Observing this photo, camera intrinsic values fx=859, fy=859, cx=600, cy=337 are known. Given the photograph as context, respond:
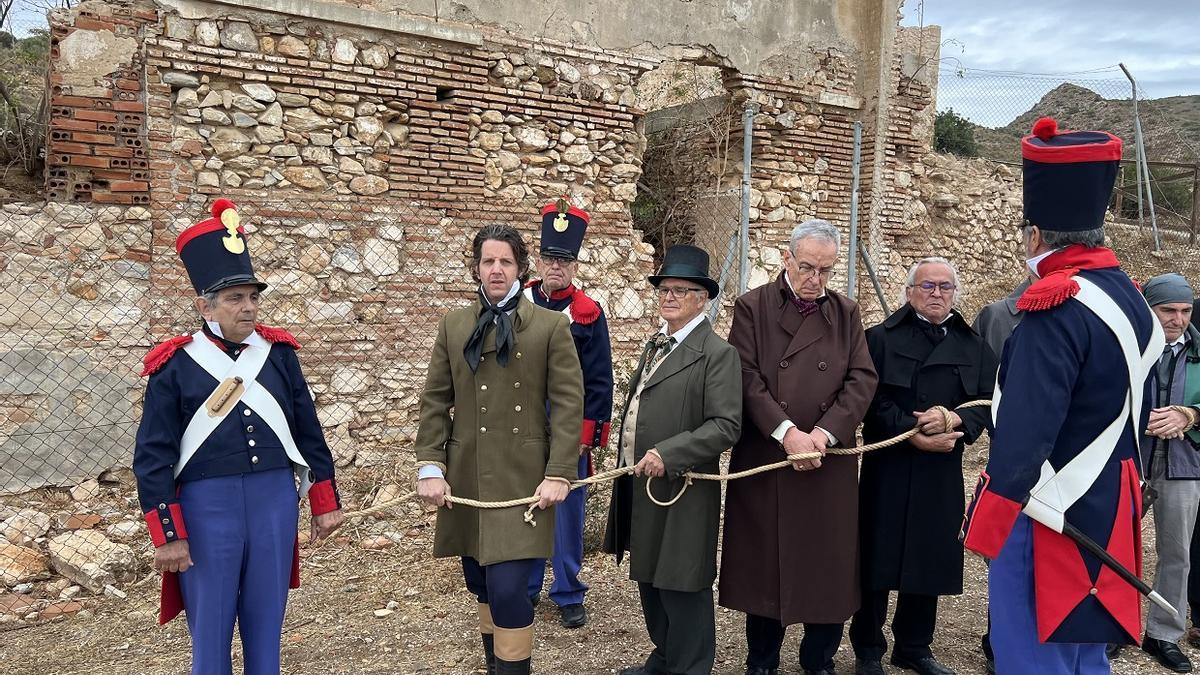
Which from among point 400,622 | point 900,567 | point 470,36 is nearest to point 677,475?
point 900,567

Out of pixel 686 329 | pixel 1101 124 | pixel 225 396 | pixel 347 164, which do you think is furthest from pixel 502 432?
pixel 1101 124

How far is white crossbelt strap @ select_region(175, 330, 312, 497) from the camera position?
2926 millimetres

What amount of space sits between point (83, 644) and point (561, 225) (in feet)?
10.6

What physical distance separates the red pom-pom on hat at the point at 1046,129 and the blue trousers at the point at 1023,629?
1.25m

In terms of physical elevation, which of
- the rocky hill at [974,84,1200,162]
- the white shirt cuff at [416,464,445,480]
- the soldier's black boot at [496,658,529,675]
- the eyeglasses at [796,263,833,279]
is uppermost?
the rocky hill at [974,84,1200,162]

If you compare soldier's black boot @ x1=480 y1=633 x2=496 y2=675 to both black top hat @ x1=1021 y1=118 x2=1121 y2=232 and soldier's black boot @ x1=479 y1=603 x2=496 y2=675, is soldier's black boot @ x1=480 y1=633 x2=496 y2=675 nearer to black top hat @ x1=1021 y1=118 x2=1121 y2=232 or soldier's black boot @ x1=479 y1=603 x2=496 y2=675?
soldier's black boot @ x1=479 y1=603 x2=496 y2=675

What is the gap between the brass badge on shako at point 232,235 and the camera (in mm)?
2963

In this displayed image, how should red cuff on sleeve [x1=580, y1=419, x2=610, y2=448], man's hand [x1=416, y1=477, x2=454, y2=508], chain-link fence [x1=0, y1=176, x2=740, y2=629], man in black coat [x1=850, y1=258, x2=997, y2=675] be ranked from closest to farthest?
man's hand [x1=416, y1=477, x2=454, y2=508] → man in black coat [x1=850, y1=258, x2=997, y2=675] → red cuff on sleeve [x1=580, y1=419, x2=610, y2=448] → chain-link fence [x1=0, y1=176, x2=740, y2=629]

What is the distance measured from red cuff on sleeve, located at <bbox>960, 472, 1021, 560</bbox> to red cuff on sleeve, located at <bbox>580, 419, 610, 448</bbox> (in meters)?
2.10

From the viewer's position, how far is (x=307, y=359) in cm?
627

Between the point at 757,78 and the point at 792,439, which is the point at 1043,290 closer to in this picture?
the point at 792,439

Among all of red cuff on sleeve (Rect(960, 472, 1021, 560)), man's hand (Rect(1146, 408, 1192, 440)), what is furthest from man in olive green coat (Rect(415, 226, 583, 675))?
man's hand (Rect(1146, 408, 1192, 440))

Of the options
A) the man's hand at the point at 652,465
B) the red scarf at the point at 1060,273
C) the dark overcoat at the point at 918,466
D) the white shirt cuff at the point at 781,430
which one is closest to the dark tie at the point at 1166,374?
the dark overcoat at the point at 918,466

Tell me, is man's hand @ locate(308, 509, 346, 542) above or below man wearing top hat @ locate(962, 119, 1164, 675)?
below
